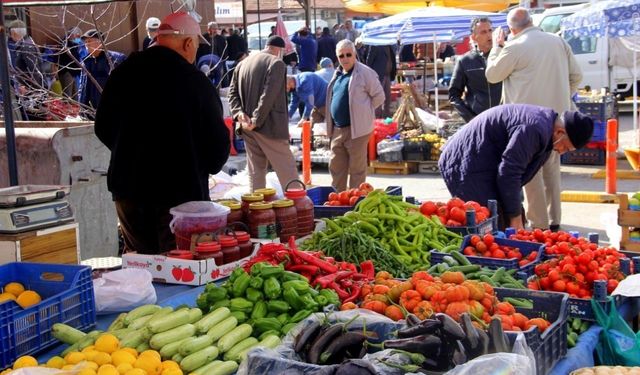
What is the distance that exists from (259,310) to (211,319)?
24 cm

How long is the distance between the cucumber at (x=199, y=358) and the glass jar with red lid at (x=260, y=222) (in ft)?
5.16

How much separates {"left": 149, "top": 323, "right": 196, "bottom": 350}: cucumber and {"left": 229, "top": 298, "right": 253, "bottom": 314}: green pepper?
27 centimetres

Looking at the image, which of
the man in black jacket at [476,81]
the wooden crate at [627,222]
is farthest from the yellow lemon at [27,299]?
the man in black jacket at [476,81]

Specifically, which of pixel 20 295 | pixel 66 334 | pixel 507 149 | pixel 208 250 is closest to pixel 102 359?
pixel 66 334

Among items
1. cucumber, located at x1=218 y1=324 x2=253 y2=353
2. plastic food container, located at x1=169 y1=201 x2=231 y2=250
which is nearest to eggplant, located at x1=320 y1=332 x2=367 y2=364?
cucumber, located at x1=218 y1=324 x2=253 y2=353

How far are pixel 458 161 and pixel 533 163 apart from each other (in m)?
0.59

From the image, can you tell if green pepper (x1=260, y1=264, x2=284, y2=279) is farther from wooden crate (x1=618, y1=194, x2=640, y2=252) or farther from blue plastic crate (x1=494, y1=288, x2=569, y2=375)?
wooden crate (x1=618, y1=194, x2=640, y2=252)

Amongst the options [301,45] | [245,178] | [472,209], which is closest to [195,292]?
[472,209]

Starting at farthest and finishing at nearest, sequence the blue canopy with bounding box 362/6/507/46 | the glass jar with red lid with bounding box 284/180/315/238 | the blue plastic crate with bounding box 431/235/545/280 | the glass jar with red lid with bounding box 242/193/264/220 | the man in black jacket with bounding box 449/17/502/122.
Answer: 1. the blue canopy with bounding box 362/6/507/46
2. the man in black jacket with bounding box 449/17/502/122
3. the glass jar with red lid with bounding box 284/180/315/238
4. the glass jar with red lid with bounding box 242/193/264/220
5. the blue plastic crate with bounding box 431/235/545/280

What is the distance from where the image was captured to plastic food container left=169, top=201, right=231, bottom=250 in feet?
15.4

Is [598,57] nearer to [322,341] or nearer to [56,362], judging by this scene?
[322,341]

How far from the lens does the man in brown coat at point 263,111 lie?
909cm

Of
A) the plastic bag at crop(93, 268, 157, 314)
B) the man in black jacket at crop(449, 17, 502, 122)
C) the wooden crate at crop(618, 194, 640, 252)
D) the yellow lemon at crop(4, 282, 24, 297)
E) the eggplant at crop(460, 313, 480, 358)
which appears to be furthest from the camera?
the man in black jacket at crop(449, 17, 502, 122)

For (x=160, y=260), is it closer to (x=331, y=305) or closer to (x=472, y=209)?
(x=331, y=305)
